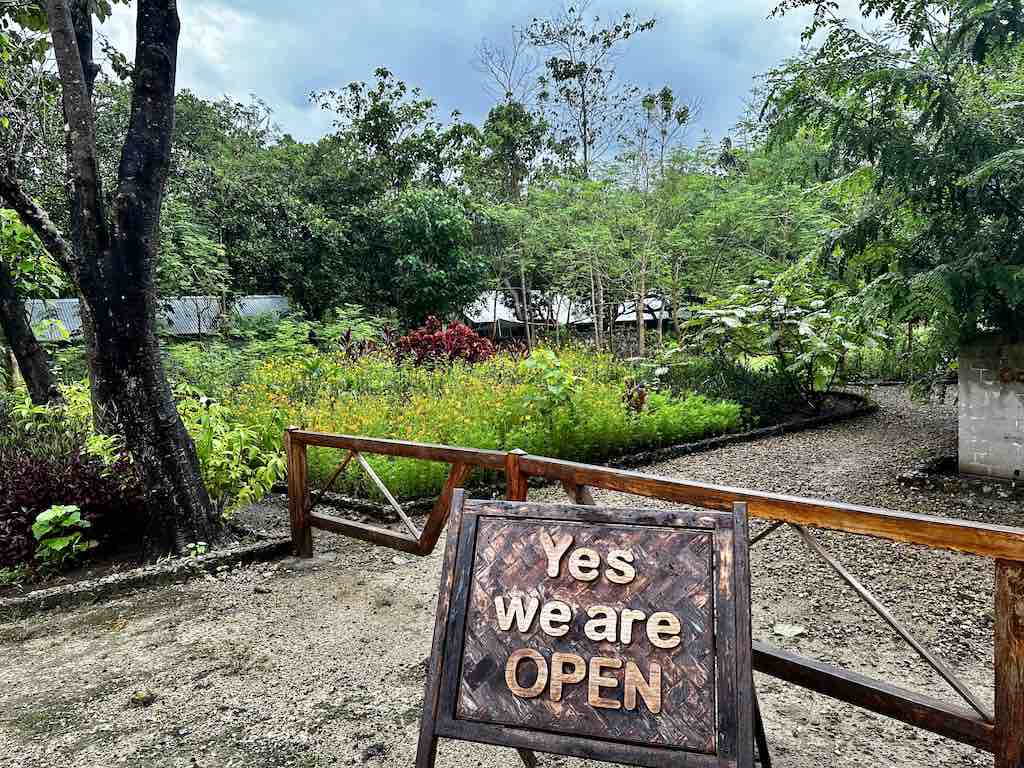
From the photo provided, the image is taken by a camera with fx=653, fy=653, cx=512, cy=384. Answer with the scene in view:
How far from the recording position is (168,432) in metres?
4.45

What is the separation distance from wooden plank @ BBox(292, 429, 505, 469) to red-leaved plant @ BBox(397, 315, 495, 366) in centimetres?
532

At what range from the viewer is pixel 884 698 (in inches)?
79.8

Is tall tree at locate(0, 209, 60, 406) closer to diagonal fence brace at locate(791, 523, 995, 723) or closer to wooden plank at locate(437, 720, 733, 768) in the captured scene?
wooden plank at locate(437, 720, 733, 768)

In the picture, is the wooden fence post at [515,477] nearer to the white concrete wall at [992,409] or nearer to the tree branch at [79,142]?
the tree branch at [79,142]

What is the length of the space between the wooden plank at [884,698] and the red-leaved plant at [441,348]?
7795mm

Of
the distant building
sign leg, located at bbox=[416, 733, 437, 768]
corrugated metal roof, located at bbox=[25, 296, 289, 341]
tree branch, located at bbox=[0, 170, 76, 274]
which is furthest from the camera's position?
the distant building

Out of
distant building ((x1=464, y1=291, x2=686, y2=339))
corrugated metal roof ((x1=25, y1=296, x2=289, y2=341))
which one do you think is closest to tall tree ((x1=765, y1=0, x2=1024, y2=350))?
corrugated metal roof ((x1=25, y1=296, x2=289, y2=341))

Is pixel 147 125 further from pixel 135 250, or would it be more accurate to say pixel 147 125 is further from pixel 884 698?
pixel 884 698

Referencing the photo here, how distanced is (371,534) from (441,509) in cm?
82

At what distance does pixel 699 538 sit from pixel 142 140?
14.6 ft

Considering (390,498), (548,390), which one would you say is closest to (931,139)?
(548,390)

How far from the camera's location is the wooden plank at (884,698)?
1.84m

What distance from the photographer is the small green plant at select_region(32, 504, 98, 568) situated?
4.20 m

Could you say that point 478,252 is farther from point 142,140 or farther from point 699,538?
point 699,538
